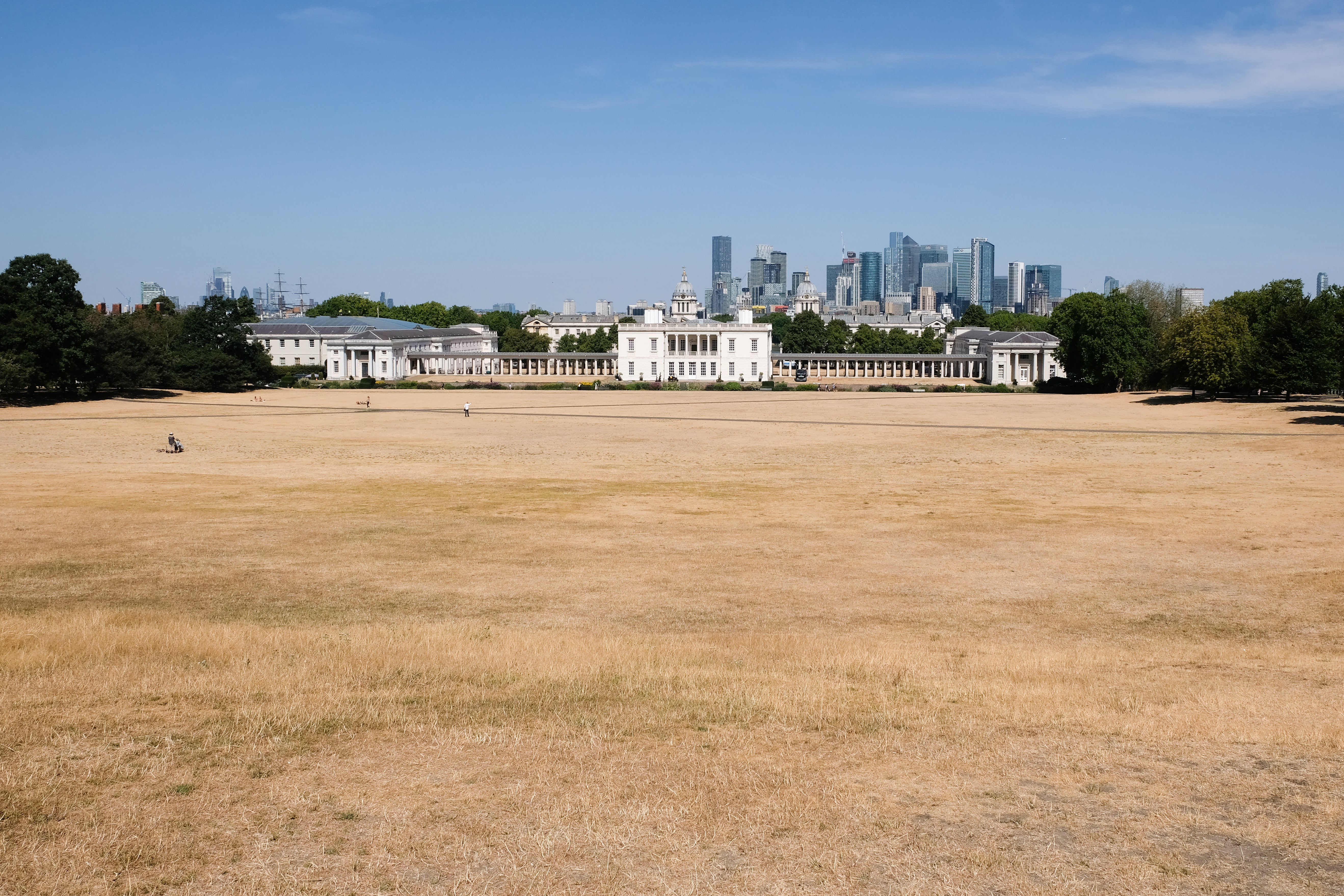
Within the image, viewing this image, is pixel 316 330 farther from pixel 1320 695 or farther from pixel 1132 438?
pixel 1320 695

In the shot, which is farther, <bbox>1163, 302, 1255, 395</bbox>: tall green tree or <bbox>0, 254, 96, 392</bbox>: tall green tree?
<bbox>1163, 302, 1255, 395</bbox>: tall green tree

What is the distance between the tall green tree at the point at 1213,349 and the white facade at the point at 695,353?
61333mm

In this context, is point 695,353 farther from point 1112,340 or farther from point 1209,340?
point 1209,340

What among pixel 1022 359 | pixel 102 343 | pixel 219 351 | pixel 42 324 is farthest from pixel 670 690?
pixel 1022 359

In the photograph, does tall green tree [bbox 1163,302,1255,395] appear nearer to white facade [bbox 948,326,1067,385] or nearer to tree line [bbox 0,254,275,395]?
white facade [bbox 948,326,1067,385]

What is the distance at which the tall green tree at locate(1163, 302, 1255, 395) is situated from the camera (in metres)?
86.4

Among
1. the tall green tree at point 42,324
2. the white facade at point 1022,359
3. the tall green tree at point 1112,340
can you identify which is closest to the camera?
the tall green tree at point 42,324

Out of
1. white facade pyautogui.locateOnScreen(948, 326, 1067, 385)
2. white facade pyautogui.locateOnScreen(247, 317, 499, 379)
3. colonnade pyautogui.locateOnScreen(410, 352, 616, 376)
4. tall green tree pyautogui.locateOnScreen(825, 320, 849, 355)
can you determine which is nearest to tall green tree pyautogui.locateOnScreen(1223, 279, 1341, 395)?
white facade pyautogui.locateOnScreen(948, 326, 1067, 385)

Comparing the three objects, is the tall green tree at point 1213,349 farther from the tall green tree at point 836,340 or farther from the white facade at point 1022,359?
the tall green tree at point 836,340

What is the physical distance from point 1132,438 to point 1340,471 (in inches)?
655

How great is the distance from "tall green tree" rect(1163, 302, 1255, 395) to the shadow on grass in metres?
84.9

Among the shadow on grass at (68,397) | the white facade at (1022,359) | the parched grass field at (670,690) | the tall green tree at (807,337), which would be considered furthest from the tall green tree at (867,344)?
the parched grass field at (670,690)

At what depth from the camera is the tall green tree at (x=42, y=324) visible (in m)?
79.9

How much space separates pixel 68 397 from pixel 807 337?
113480 mm
